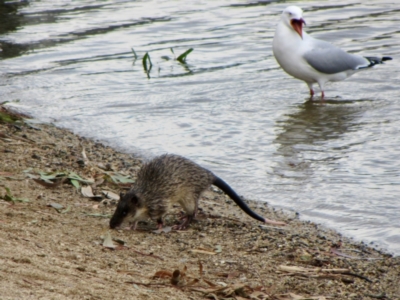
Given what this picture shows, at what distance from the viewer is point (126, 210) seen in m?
5.17

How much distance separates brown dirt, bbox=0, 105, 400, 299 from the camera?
12.2 ft

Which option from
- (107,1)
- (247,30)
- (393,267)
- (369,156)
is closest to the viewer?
(393,267)

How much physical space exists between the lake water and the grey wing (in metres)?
0.37

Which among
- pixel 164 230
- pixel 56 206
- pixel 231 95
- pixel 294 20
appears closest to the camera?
pixel 56 206

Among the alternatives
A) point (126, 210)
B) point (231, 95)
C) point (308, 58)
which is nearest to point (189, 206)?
point (126, 210)

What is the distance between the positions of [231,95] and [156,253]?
19.0ft

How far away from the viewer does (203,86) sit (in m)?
10.7

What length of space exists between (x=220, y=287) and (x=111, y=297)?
2.44 feet

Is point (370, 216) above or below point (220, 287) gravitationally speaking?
below

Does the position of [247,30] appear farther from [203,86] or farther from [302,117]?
[302,117]

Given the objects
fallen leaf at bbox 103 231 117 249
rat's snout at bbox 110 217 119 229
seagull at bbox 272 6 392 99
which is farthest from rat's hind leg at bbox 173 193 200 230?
seagull at bbox 272 6 392 99

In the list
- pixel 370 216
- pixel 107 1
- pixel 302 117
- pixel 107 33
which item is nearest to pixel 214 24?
pixel 107 33

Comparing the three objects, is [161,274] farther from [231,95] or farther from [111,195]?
[231,95]

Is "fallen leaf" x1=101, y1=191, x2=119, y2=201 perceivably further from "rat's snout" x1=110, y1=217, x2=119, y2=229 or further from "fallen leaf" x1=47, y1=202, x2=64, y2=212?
"rat's snout" x1=110, y1=217, x2=119, y2=229
